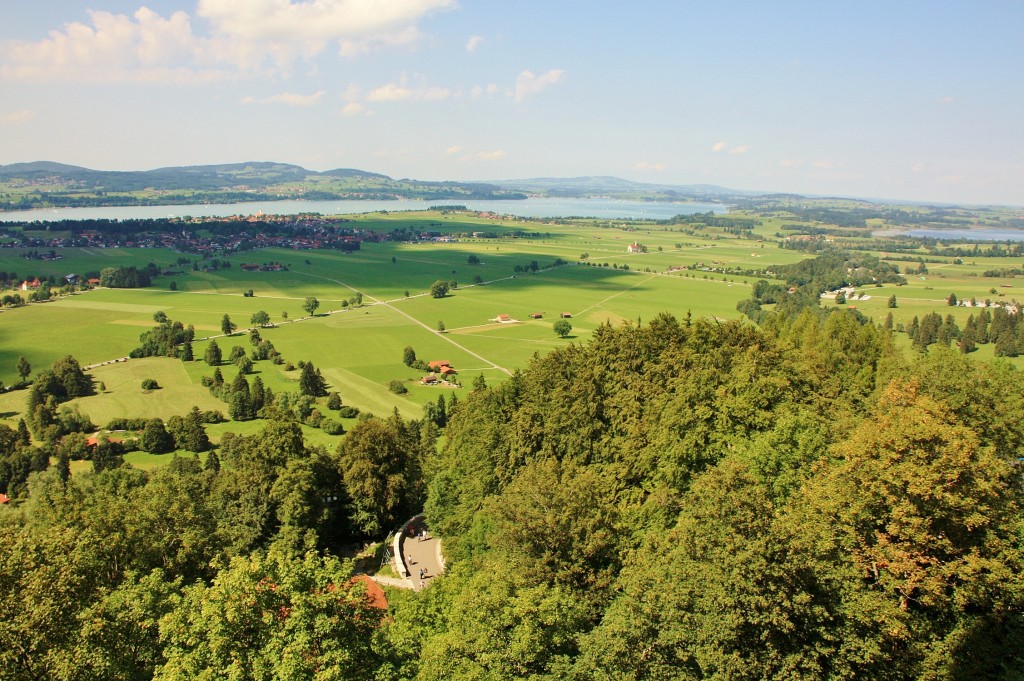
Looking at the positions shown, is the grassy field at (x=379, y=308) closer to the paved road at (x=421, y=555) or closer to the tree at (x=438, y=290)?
the tree at (x=438, y=290)

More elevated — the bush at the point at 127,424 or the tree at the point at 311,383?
the tree at the point at 311,383

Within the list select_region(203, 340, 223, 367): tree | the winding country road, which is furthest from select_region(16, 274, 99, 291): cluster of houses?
select_region(203, 340, 223, 367): tree

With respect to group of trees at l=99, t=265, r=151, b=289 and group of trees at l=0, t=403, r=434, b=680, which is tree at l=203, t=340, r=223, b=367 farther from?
group of trees at l=99, t=265, r=151, b=289

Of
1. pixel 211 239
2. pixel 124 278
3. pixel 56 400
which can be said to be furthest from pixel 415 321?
pixel 211 239

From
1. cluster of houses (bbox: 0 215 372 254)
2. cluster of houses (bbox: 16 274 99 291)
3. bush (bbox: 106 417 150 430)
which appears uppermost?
cluster of houses (bbox: 0 215 372 254)

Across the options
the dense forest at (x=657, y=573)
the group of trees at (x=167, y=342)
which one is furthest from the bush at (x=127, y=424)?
the dense forest at (x=657, y=573)

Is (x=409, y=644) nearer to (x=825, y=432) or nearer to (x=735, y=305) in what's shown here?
(x=825, y=432)
